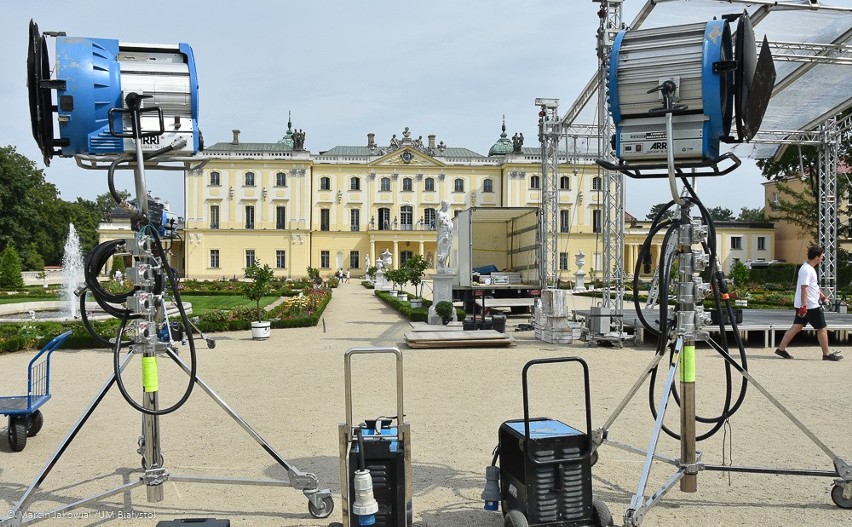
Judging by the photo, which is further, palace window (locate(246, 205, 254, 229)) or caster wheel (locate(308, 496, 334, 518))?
palace window (locate(246, 205, 254, 229))

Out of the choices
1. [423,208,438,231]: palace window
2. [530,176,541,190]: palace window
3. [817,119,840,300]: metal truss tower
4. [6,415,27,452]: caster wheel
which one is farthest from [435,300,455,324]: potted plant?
[530,176,541,190]: palace window

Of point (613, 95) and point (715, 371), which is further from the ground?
point (613, 95)

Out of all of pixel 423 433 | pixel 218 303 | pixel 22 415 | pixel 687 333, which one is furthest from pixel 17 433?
pixel 218 303

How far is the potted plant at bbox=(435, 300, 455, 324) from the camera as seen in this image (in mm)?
14227

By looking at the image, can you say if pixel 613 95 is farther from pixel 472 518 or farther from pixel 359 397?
pixel 359 397

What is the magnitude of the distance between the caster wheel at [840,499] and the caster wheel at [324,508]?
113 inches

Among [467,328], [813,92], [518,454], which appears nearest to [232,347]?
[467,328]

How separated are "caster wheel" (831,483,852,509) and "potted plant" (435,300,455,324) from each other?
10.4 meters

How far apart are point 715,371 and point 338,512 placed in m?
6.41

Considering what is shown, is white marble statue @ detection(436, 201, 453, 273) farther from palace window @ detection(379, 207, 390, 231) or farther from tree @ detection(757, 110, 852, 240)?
palace window @ detection(379, 207, 390, 231)

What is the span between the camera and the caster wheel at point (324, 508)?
3826 millimetres

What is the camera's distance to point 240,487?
4.45 m

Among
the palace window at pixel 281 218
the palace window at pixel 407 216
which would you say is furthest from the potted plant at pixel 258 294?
the palace window at pixel 407 216

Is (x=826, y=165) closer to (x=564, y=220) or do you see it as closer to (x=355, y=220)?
(x=564, y=220)
